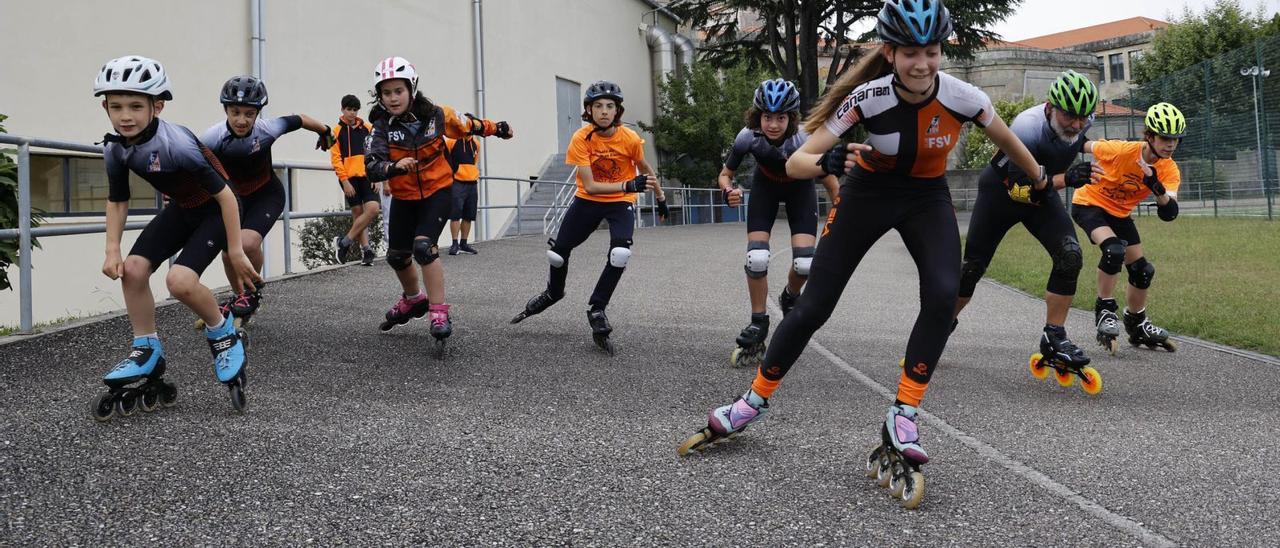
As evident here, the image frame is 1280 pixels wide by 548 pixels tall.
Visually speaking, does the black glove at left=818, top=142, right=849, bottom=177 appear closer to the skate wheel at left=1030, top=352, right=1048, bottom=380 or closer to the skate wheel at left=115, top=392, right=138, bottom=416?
the skate wheel at left=1030, top=352, right=1048, bottom=380

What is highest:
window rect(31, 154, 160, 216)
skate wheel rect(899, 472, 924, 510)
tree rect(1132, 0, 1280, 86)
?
tree rect(1132, 0, 1280, 86)

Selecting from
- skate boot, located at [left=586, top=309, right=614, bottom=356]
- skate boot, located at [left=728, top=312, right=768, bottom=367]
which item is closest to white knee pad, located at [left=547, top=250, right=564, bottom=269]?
skate boot, located at [left=586, top=309, right=614, bottom=356]

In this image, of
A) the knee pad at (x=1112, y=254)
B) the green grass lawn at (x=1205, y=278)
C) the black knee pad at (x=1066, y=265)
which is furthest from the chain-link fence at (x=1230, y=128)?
the black knee pad at (x=1066, y=265)

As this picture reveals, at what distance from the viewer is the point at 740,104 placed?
134ft

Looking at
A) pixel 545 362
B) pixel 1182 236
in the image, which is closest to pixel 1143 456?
pixel 545 362

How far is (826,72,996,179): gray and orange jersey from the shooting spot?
4191 millimetres

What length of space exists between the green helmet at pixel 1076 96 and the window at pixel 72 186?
1238 centimetres

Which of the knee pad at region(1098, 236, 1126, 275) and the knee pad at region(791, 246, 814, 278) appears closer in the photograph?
the knee pad at region(791, 246, 814, 278)

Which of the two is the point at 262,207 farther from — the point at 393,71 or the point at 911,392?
the point at 911,392

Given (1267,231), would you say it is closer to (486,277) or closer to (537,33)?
(486,277)

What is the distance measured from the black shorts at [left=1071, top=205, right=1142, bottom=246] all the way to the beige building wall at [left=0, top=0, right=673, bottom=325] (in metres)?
8.45

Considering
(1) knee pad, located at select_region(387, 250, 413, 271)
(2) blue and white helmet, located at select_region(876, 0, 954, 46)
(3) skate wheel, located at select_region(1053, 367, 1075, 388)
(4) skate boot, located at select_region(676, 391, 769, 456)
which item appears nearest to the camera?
(2) blue and white helmet, located at select_region(876, 0, 954, 46)

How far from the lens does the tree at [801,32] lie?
92.8ft

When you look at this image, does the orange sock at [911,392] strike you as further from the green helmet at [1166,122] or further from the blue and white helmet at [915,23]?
the green helmet at [1166,122]
